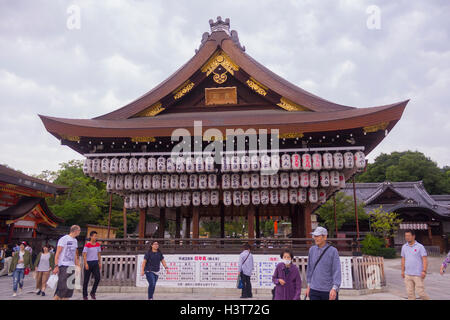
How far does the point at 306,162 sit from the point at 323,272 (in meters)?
7.00

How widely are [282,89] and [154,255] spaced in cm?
886

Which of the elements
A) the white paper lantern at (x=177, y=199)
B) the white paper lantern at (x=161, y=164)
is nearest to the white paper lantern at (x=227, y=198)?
the white paper lantern at (x=177, y=199)

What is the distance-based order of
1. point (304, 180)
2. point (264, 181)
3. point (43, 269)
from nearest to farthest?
point (43, 269)
point (304, 180)
point (264, 181)

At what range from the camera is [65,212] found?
3350 cm

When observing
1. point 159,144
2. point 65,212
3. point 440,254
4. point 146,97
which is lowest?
point 440,254

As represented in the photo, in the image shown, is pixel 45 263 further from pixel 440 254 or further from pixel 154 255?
pixel 440 254

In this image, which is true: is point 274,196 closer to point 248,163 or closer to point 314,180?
point 314,180

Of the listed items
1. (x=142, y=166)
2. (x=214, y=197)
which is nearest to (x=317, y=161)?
(x=214, y=197)

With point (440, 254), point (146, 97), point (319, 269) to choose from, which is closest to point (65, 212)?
point (146, 97)

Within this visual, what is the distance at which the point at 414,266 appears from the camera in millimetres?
7723

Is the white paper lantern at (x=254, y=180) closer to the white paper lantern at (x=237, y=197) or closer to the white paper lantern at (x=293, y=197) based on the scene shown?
the white paper lantern at (x=237, y=197)

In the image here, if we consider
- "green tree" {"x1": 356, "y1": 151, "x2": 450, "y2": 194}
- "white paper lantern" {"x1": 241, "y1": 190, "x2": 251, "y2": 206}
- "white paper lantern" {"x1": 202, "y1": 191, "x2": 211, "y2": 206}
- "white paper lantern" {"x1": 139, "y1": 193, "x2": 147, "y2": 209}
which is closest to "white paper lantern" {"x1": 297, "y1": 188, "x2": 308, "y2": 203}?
"white paper lantern" {"x1": 241, "y1": 190, "x2": 251, "y2": 206}

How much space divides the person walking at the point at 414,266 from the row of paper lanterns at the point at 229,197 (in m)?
4.65

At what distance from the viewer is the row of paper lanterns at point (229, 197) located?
12.5 m
